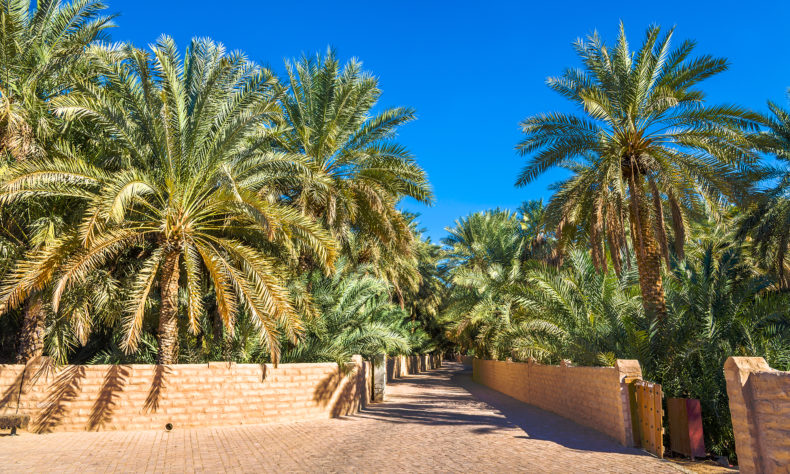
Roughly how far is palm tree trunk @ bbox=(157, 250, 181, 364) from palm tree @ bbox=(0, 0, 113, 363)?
217 centimetres

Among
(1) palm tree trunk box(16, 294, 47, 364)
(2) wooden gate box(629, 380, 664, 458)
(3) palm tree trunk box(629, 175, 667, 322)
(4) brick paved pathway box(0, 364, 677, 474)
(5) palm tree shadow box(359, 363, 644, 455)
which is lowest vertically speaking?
(5) palm tree shadow box(359, 363, 644, 455)

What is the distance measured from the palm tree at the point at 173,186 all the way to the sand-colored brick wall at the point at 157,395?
661 mm

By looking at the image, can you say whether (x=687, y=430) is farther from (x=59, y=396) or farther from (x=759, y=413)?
(x=59, y=396)

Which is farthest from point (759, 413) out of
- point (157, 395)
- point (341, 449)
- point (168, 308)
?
point (168, 308)

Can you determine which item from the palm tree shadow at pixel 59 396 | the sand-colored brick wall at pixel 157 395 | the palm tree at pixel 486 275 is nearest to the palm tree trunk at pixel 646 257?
the palm tree at pixel 486 275

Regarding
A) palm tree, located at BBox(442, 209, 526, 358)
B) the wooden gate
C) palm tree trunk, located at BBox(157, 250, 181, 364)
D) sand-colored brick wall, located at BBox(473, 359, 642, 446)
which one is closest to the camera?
the wooden gate

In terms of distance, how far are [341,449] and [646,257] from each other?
8121 mm

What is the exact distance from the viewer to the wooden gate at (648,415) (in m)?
7.84

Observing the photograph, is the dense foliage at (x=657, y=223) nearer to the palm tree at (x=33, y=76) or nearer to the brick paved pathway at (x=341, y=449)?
the brick paved pathway at (x=341, y=449)

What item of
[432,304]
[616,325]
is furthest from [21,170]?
[432,304]

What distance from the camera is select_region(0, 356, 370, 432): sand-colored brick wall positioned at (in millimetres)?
9250

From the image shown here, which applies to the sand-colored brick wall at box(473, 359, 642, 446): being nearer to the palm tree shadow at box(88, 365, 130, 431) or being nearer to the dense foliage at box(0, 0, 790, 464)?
the dense foliage at box(0, 0, 790, 464)

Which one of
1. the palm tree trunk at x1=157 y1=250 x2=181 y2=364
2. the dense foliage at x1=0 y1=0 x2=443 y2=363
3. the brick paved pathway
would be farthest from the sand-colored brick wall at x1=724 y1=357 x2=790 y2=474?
the palm tree trunk at x1=157 y1=250 x2=181 y2=364

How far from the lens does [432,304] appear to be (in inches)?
1526
